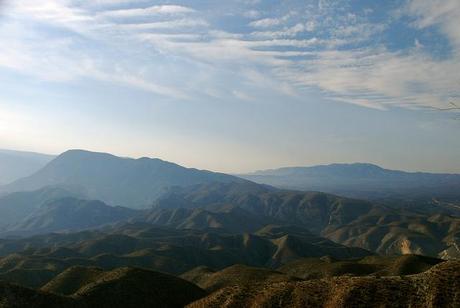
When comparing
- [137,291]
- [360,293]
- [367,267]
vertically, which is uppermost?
[360,293]

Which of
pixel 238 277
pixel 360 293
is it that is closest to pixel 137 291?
pixel 238 277

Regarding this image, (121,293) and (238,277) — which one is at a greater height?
(121,293)

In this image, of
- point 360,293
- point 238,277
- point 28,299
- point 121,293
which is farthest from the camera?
point 238,277

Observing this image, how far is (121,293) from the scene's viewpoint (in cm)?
6562

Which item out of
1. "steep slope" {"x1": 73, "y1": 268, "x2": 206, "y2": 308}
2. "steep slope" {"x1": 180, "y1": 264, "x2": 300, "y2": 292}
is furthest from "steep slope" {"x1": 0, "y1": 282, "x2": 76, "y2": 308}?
"steep slope" {"x1": 180, "y1": 264, "x2": 300, "y2": 292}

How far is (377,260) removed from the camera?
4582 inches

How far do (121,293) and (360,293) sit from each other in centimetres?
3416

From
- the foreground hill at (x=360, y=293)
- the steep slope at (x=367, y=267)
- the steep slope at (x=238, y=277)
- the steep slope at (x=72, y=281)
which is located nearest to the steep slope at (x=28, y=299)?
the steep slope at (x=72, y=281)

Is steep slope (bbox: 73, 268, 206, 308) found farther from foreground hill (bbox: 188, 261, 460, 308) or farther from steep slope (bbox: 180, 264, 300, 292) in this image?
steep slope (bbox: 180, 264, 300, 292)

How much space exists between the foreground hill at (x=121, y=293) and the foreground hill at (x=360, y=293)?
9900 mm

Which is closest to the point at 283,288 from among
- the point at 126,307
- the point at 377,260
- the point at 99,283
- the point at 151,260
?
the point at 126,307

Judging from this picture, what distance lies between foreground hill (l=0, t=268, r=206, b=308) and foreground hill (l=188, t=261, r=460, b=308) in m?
9.90

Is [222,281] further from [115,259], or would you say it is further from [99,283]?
[115,259]

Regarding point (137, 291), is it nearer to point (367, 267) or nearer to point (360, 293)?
point (360, 293)
